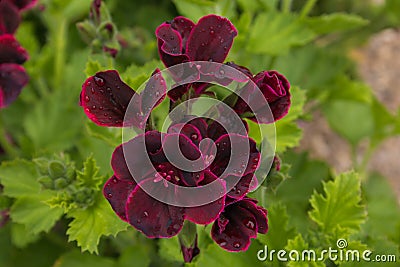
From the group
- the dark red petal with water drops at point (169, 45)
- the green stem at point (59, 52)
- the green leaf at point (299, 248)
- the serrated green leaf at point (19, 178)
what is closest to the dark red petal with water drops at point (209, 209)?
the dark red petal with water drops at point (169, 45)

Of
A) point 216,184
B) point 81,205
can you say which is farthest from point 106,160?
point 216,184

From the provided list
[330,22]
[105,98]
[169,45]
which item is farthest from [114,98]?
[330,22]

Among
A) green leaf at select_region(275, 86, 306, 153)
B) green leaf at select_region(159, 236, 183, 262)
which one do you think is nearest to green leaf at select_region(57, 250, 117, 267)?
green leaf at select_region(159, 236, 183, 262)

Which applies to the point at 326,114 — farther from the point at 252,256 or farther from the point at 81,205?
the point at 81,205

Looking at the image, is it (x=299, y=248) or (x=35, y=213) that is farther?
(x=35, y=213)

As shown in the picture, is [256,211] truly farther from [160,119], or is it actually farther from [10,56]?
[10,56]

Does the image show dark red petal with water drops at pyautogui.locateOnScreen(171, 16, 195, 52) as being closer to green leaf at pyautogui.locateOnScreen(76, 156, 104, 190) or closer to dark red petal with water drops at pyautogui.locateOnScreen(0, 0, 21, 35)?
green leaf at pyautogui.locateOnScreen(76, 156, 104, 190)

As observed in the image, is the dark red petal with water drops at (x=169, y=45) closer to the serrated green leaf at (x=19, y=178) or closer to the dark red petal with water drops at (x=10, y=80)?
the dark red petal with water drops at (x=10, y=80)
